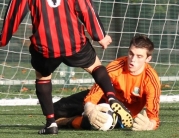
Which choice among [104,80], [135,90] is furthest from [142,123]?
[104,80]

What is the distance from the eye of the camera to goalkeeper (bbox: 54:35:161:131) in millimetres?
6176

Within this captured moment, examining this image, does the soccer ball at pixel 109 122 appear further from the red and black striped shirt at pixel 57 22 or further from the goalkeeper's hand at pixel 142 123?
the red and black striped shirt at pixel 57 22

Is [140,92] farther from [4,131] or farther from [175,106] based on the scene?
[175,106]

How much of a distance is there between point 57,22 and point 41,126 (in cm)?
141

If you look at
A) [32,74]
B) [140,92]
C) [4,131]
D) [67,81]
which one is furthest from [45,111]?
[32,74]

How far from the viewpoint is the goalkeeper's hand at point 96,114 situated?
5996 millimetres

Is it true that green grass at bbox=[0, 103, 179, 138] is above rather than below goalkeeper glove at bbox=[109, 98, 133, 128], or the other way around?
below

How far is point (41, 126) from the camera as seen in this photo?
6.81 meters

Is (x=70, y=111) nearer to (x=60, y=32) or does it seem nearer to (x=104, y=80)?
(x=104, y=80)

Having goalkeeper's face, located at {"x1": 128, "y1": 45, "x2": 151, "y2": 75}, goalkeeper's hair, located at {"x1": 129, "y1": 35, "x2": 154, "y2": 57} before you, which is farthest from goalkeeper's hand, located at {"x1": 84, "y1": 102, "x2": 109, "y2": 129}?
goalkeeper's hair, located at {"x1": 129, "y1": 35, "x2": 154, "y2": 57}

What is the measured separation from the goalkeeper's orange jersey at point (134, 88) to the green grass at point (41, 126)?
261mm

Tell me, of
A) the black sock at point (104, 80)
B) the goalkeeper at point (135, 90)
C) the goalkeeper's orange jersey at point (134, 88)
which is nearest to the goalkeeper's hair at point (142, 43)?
the goalkeeper at point (135, 90)

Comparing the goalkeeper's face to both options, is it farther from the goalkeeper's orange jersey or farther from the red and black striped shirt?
the red and black striped shirt

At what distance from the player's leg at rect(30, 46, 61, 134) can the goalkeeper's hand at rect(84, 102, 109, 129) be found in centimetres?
31
